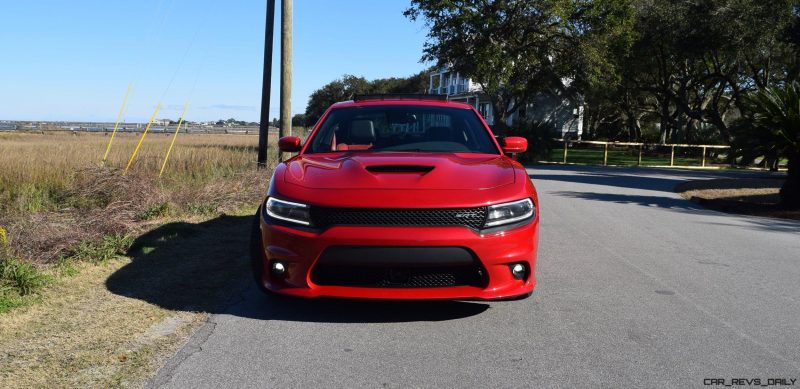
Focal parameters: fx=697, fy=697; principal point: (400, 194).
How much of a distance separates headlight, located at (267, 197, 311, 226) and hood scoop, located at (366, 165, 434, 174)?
1.92 feet

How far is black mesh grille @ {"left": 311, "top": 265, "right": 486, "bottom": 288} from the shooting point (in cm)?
448

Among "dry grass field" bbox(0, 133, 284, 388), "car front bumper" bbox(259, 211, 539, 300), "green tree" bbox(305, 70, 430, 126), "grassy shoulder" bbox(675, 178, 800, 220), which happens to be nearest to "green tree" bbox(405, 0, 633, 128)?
"grassy shoulder" bbox(675, 178, 800, 220)

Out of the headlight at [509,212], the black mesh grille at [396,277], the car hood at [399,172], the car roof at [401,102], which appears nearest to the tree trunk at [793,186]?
the car roof at [401,102]

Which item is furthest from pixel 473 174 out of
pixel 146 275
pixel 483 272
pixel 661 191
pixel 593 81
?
pixel 593 81

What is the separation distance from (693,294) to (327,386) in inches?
140

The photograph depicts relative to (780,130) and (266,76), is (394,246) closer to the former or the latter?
(780,130)

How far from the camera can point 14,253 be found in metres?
5.92

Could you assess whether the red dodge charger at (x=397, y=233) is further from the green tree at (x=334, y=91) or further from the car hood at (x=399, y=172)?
the green tree at (x=334, y=91)

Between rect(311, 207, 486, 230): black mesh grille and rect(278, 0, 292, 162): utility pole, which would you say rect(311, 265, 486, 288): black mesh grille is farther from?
rect(278, 0, 292, 162): utility pole

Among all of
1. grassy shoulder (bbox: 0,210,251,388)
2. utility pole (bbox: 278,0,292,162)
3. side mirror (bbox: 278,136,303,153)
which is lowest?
grassy shoulder (bbox: 0,210,251,388)

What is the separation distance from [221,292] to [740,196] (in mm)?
13188

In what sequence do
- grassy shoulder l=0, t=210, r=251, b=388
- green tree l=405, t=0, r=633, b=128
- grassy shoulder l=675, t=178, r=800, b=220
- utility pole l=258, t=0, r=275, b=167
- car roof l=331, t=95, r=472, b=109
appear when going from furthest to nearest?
green tree l=405, t=0, r=633, b=128
utility pole l=258, t=0, r=275, b=167
grassy shoulder l=675, t=178, r=800, b=220
car roof l=331, t=95, r=472, b=109
grassy shoulder l=0, t=210, r=251, b=388

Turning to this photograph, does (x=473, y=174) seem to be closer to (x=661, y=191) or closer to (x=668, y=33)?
(x=661, y=191)

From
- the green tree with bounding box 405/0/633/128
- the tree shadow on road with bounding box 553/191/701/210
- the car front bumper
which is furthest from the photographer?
the green tree with bounding box 405/0/633/128
